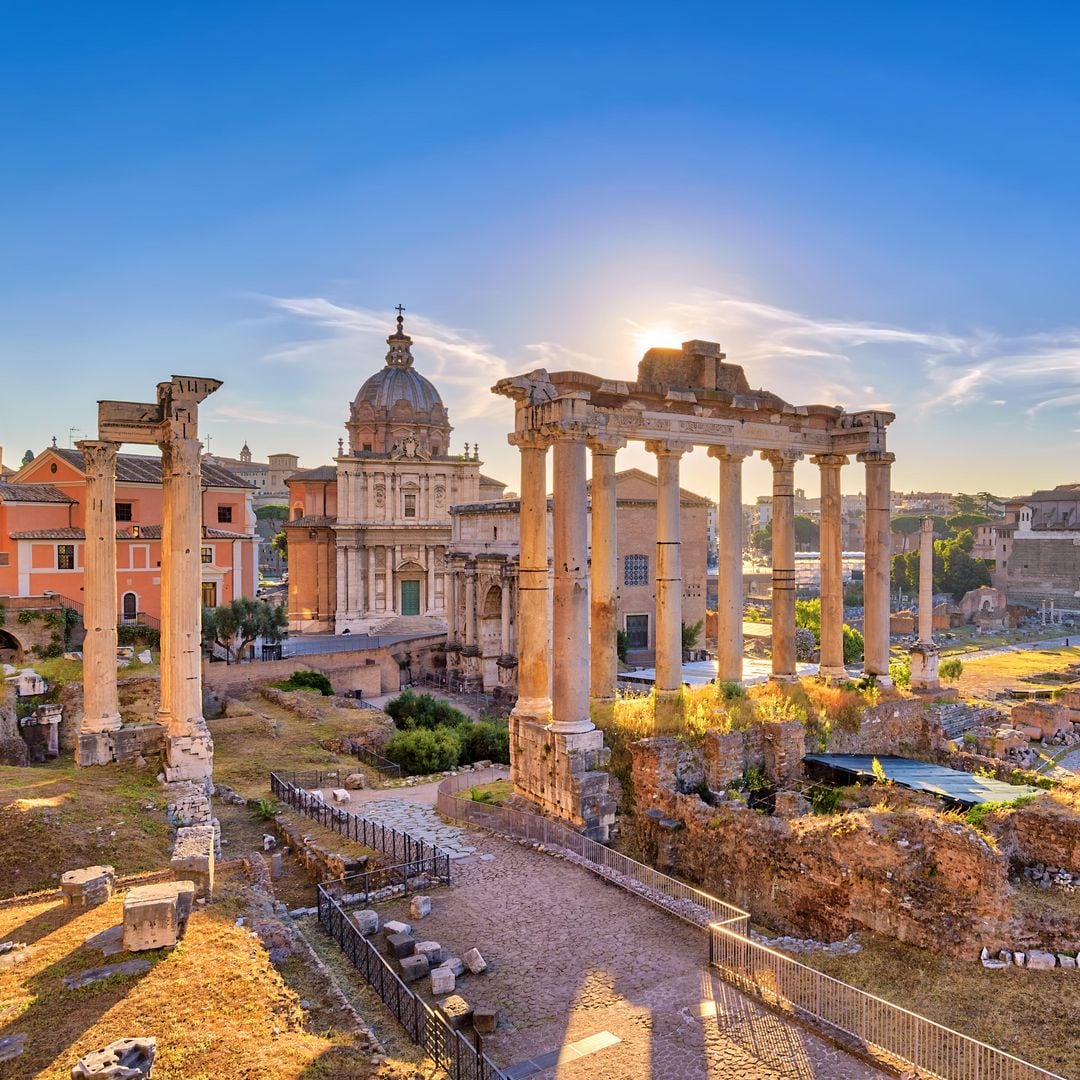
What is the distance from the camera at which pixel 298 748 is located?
906 inches

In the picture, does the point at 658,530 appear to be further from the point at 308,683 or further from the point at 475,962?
the point at 308,683

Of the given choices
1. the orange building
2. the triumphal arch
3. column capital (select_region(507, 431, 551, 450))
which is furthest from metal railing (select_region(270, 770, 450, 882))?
the orange building

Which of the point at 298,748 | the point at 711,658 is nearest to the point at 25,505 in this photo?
the point at 298,748

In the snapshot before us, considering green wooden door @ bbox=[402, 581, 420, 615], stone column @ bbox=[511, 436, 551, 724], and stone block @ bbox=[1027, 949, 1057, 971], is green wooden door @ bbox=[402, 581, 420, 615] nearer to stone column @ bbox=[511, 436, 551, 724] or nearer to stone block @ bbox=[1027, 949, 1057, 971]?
stone column @ bbox=[511, 436, 551, 724]

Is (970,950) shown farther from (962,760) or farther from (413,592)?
(413,592)

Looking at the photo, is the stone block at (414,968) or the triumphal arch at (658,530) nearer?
the stone block at (414,968)

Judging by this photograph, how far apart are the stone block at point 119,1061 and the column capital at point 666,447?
1296cm

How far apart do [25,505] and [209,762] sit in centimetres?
2143

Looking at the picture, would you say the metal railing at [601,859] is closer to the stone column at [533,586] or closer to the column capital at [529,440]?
the stone column at [533,586]

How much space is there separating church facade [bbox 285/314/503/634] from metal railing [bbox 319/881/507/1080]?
36.2 m

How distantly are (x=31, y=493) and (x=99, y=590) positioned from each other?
61.4ft

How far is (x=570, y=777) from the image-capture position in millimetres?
14109

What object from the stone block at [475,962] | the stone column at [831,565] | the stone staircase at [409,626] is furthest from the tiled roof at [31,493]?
the stone block at [475,962]

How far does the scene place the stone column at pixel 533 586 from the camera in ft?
50.1
